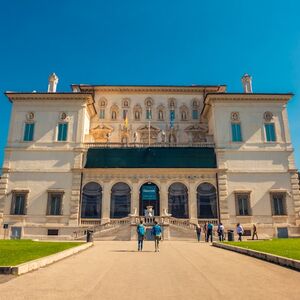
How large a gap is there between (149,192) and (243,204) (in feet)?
32.1

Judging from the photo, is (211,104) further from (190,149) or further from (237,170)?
(237,170)

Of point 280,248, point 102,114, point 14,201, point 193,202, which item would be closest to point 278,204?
point 193,202

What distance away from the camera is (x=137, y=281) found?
26.6ft

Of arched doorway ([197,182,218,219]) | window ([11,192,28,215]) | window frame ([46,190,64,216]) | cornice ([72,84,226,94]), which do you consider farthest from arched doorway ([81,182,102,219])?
cornice ([72,84,226,94])

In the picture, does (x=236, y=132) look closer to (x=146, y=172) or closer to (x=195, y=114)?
(x=195, y=114)

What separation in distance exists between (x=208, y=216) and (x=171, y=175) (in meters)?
5.68

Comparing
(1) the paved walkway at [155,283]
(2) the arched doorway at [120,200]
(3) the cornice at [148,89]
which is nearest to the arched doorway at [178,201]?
(2) the arched doorway at [120,200]

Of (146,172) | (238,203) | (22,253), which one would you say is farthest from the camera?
(146,172)

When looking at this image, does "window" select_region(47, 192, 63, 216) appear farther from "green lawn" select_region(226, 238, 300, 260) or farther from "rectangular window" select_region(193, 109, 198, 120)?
"rectangular window" select_region(193, 109, 198, 120)

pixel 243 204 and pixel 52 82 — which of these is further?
pixel 52 82

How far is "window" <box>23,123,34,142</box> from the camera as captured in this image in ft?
111

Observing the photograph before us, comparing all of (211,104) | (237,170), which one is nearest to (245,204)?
(237,170)

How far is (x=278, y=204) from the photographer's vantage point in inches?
1257

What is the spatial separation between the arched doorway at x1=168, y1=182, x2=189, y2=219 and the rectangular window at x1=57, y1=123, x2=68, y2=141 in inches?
507
